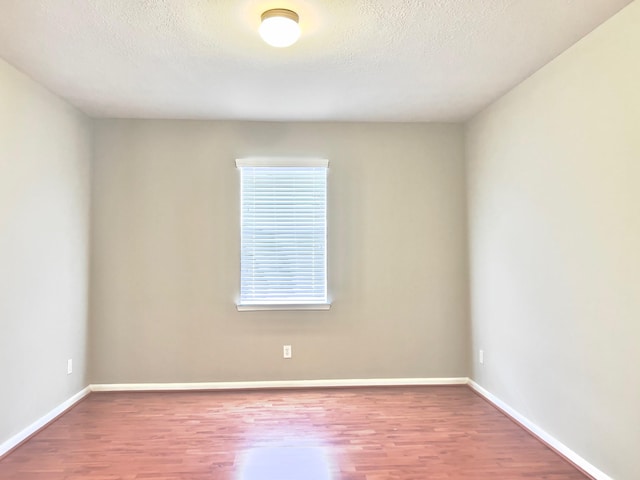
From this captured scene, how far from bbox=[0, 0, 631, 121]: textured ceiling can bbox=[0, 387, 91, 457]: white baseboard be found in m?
2.41

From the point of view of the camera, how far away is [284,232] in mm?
4004

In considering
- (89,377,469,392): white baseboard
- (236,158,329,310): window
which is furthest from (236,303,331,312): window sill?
(89,377,469,392): white baseboard

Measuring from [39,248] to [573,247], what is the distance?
355 cm

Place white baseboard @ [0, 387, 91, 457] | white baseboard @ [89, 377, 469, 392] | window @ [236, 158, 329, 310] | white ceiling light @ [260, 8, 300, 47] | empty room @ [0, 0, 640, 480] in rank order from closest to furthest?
white ceiling light @ [260, 8, 300, 47]
empty room @ [0, 0, 640, 480]
white baseboard @ [0, 387, 91, 457]
white baseboard @ [89, 377, 469, 392]
window @ [236, 158, 329, 310]

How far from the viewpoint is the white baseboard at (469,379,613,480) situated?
2386 mm

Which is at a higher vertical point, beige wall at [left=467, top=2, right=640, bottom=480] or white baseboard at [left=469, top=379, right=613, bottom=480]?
beige wall at [left=467, top=2, right=640, bottom=480]

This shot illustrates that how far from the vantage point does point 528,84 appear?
3010mm

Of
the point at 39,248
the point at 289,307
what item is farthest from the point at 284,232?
the point at 39,248

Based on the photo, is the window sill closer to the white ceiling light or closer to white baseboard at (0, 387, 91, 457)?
white baseboard at (0, 387, 91, 457)

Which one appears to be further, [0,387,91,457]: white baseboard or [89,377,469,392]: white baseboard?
[89,377,469,392]: white baseboard

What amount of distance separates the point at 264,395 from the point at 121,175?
237cm

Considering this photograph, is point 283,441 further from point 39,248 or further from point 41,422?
point 39,248

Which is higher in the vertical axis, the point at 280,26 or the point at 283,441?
the point at 280,26

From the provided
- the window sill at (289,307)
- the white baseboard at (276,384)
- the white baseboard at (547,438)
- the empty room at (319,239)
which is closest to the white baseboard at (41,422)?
the empty room at (319,239)
